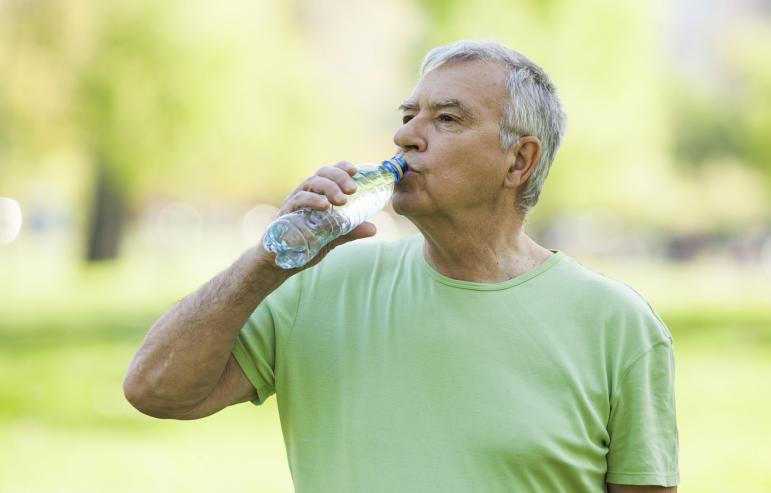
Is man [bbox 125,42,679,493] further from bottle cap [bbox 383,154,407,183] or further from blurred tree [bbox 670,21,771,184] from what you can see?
blurred tree [bbox 670,21,771,184]

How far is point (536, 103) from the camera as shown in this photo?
101 inches

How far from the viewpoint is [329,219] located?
2219mm

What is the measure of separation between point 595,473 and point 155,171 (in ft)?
50.2

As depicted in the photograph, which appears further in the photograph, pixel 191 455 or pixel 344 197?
pixel 191 455

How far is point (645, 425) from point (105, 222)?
20.1 metres

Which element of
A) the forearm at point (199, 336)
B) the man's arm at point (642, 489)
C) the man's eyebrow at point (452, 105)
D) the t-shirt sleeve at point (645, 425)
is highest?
the man's eyebrow at point (452, 105)

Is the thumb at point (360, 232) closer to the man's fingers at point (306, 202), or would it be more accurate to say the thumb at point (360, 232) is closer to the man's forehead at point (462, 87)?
the man's fingers at point (306, 202)

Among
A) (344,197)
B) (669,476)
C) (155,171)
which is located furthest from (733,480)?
(155,171)

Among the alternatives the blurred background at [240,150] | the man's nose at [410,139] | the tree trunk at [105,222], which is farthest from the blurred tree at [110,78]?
the man's nose at [410,139]

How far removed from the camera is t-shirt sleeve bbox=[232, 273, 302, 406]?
7.60 feet

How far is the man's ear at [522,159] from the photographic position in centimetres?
253

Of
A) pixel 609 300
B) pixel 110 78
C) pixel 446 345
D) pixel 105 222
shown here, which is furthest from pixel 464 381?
pixel 105 222

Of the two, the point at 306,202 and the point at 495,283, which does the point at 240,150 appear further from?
the point at 306,202

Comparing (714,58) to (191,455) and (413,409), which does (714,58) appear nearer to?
(191,455)
